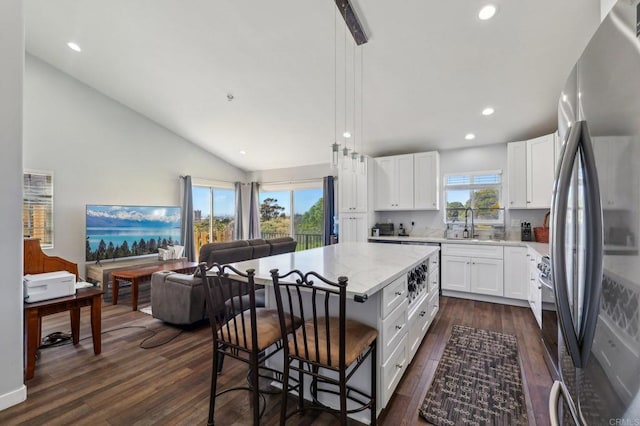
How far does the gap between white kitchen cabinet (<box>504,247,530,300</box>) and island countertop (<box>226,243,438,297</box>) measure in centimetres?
192

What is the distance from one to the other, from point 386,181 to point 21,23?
476 cm

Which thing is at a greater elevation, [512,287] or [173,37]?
[173,37]

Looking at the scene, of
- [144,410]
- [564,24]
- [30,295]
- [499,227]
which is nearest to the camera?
[144,410]

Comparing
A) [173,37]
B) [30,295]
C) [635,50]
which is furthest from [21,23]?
[635,50]

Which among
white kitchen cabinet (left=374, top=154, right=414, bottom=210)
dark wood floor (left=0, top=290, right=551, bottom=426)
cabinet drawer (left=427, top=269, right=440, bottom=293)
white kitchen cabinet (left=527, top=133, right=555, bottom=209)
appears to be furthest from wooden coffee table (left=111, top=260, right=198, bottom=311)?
white kitchen cabinet (left=527, top=133, right=555, bottom=209)

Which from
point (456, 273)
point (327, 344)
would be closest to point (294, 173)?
point (456, 273)

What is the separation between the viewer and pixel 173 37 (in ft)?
11.8

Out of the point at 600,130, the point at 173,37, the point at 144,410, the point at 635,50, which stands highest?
the point at 173,37

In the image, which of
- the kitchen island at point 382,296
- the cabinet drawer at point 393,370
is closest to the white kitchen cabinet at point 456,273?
the kitchen island at point 382,296

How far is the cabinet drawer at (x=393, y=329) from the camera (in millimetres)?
1846

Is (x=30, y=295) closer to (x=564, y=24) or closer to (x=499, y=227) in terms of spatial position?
(x=564, y=24)

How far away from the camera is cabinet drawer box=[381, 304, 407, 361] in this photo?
1.85m

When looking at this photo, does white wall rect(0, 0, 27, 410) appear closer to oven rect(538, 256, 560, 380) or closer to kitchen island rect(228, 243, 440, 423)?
kitchen island rect(228, 243, 440, 423)

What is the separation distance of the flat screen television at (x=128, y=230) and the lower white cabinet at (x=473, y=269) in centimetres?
525
